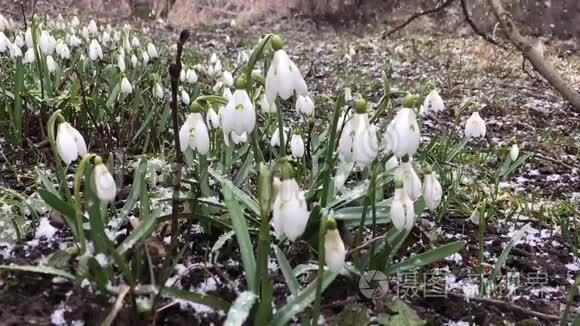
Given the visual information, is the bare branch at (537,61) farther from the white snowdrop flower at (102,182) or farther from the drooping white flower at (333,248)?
the white snowdrop flower at (102,182)

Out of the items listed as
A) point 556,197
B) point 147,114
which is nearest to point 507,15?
point 556,197

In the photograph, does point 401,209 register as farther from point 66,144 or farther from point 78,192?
point 66,144

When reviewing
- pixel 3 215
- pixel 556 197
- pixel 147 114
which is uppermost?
pixel 147 114

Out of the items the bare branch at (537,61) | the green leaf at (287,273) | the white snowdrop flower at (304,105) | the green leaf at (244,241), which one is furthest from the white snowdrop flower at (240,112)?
the bare branch at (537,61)

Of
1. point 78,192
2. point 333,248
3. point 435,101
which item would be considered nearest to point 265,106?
point 435,101

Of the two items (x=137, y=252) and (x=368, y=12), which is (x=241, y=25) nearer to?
(x=368, y=12)
